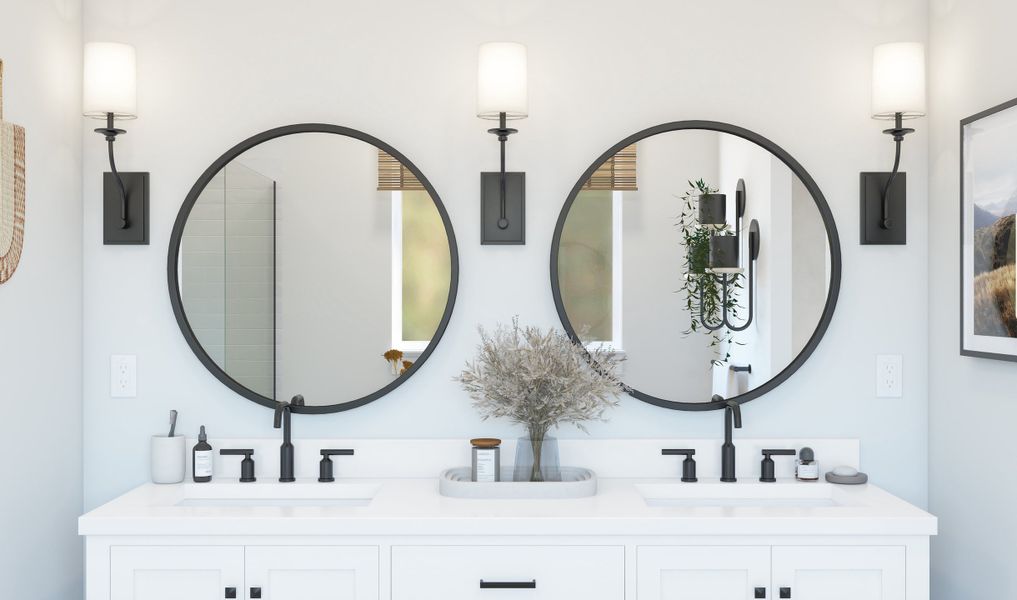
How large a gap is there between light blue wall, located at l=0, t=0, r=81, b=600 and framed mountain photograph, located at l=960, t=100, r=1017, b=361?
92.3 inches

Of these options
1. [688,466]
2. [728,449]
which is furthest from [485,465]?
[728,449]

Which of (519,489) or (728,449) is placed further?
(728,449)

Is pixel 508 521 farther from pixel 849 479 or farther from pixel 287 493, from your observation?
pixel 849 479

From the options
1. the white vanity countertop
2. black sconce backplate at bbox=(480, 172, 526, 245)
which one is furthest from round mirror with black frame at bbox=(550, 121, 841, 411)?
the white vanity countertop

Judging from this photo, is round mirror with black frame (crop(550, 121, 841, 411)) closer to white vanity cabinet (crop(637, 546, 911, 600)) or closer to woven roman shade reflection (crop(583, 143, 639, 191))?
woven roman shade reflection (crop(583, 143, 639, 191))

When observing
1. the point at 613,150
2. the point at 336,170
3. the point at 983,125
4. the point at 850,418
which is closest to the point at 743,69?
the point at 613,150

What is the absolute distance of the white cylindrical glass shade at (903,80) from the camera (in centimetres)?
221

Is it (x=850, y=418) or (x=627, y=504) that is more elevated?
(x=850, y=418)

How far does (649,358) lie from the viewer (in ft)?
7.59

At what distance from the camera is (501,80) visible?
2.19m

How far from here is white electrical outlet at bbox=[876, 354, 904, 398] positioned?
2.34 m

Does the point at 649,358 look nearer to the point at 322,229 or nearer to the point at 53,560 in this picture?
the point at 322,229

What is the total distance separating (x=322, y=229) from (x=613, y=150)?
2.76 feet

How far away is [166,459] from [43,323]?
0.48 metres
